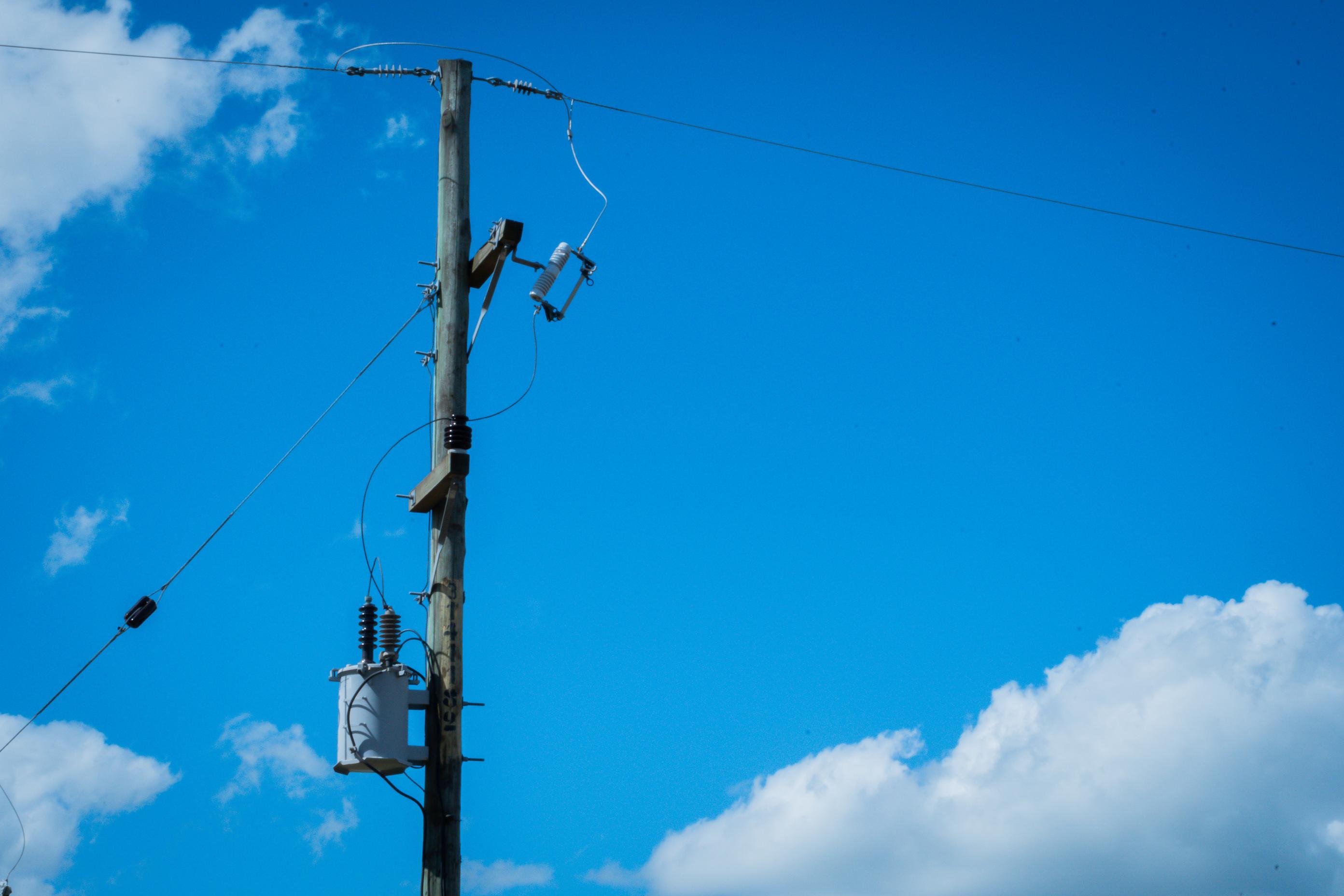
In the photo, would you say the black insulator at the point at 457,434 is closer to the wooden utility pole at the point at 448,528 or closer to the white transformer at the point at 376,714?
the wooden utility pole at the point at 448,528

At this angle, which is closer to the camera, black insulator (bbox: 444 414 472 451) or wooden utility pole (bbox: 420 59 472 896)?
wooden utility pole (bbox: 420 59 472 896)

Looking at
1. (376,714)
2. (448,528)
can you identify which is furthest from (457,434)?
(376,714)

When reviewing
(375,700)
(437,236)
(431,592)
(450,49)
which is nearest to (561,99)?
(450,49)

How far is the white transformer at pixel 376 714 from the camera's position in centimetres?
714

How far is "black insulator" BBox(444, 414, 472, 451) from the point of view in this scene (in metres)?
7.74

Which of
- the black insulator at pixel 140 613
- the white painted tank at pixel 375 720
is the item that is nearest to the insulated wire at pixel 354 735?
the white painted tank at pixel 375 720

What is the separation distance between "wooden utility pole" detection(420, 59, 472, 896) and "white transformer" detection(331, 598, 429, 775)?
14 cm

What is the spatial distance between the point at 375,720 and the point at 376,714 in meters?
0.03

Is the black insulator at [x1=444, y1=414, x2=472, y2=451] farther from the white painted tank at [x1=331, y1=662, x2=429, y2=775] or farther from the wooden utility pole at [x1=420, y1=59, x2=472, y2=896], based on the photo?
the white painted tank at [x1=331, y1=662, x2=429, y2=775]

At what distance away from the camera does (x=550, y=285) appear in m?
8.44

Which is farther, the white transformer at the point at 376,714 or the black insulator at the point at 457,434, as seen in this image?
the black insulator at the point at 457,434

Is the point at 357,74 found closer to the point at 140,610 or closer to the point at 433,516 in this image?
the point at 433,516

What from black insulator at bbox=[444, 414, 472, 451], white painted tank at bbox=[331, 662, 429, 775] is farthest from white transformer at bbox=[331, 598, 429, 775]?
black insulator at bbox=[444, 414, 472, 451]

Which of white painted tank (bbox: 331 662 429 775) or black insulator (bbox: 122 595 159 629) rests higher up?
black insulator (bbox: 122 595 159 629)
